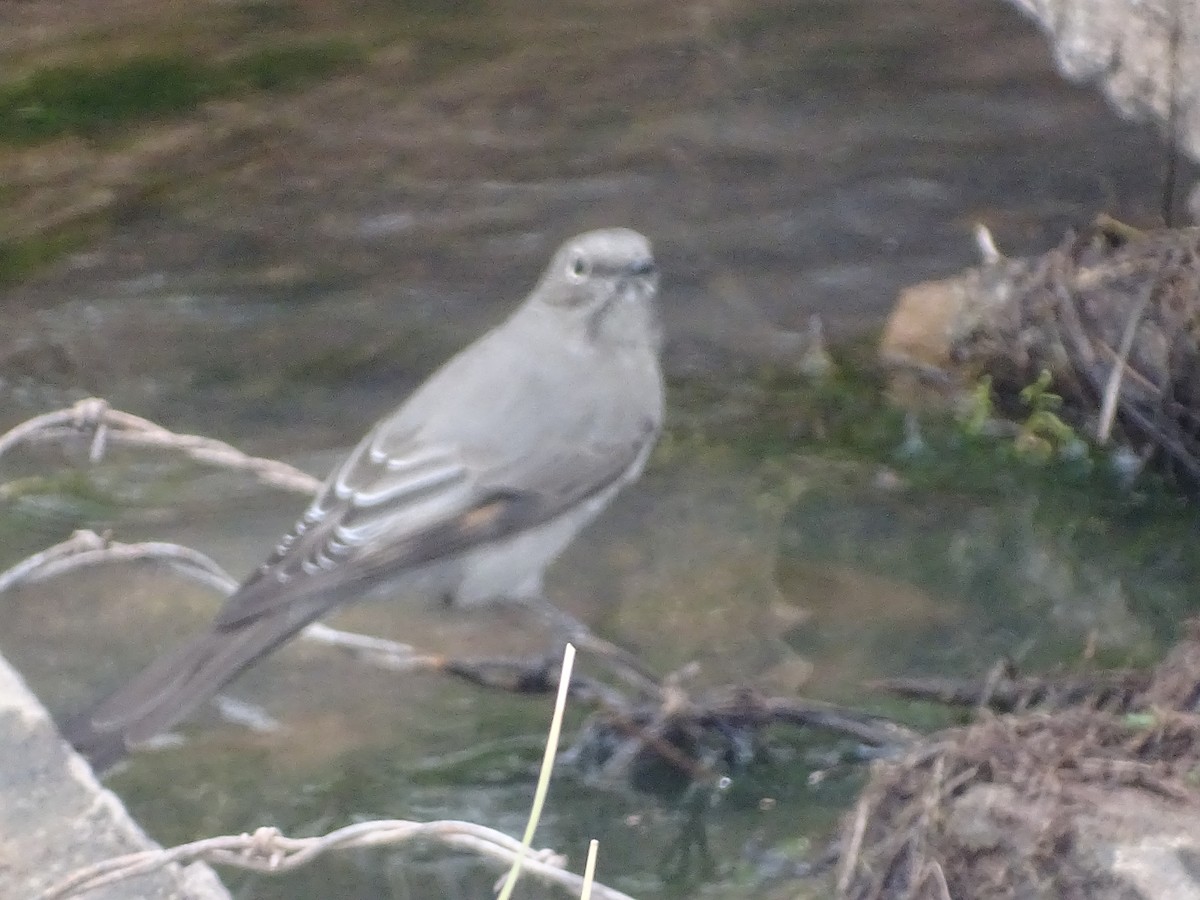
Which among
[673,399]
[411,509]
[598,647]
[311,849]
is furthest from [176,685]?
[673,399]

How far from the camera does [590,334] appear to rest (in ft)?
10.8

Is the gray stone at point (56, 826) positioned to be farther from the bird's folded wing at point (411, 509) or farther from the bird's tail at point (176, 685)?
the bird's folded wing at point (411, 509)

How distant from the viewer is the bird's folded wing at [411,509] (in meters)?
2.69

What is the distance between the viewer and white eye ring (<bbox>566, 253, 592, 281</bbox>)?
322 centimetres

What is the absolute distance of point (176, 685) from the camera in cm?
247

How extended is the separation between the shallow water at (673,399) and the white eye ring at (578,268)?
0.68 m

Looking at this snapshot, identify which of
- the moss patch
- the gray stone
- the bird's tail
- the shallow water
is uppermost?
the moss patch

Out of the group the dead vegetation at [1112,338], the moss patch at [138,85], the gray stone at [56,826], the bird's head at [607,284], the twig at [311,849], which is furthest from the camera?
the moss patch at [138,85]

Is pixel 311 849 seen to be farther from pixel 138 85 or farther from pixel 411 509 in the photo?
pixel 138 85

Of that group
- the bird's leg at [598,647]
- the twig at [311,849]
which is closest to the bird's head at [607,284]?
the bird's leg at [598,647]

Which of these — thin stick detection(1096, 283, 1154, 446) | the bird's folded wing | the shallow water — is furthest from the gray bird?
thin stick detection(1096, 283, 1154, 446)

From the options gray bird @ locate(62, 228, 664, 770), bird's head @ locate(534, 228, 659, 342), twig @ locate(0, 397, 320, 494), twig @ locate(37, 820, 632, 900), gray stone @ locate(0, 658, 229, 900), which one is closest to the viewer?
twig @ locate(37, 820, 632, 900)

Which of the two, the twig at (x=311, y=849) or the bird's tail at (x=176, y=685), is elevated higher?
the twig at (x=311, y=849)

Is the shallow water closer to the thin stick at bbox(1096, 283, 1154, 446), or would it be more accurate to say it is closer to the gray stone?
the thin stick at bbox(1096, 283, 1154, 446)
